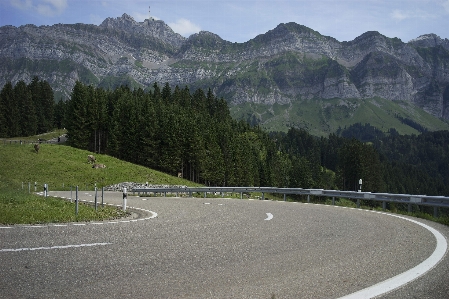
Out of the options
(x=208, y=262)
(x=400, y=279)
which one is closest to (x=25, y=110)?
(x=208, y=262)

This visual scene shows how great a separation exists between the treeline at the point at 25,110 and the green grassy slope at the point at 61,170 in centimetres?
4267

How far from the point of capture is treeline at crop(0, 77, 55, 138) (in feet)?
337

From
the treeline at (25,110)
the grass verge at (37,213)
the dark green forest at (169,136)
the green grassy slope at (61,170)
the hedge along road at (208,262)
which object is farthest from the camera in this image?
the treeline at (25,110)

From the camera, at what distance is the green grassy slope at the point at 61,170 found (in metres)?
55.6

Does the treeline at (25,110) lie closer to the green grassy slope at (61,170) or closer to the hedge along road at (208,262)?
the green grassy slope at (61,170)

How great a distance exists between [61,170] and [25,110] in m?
58.4

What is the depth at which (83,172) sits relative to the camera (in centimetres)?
6038

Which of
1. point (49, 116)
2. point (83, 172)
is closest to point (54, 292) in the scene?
point (83, 172)

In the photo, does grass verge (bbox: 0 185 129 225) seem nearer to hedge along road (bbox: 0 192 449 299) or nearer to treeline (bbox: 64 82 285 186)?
hedge along road (bbox: 0 192 449 299)

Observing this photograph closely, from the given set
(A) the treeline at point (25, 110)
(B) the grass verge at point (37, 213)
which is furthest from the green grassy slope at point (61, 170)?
(A) the treeline at point (25, 110)

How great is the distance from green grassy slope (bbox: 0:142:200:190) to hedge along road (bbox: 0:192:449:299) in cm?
4548

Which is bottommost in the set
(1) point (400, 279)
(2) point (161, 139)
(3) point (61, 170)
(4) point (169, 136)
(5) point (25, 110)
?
(3) point (61, 170)

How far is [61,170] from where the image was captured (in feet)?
196

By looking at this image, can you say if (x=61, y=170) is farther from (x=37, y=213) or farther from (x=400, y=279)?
(x=400, y=279)
